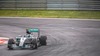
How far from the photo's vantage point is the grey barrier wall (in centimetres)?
4834

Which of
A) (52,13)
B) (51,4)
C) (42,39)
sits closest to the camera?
(42,39)

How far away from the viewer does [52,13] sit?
46.2 m

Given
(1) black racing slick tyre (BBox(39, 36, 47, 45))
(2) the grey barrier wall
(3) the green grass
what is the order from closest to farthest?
(1) black racing slick tyre (BBox(39, 36, 47, 45)) < (3) the green grass < (2) the grey barrier wall

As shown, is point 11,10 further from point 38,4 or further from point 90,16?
point 90,16

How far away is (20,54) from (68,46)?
3921mm

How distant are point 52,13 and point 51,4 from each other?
12.0 ft

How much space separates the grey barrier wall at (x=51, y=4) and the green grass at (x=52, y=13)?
149 centimetres

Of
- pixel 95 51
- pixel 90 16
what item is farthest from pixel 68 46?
pixel 90 16

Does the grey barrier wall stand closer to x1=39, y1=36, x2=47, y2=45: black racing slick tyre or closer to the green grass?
the green grass

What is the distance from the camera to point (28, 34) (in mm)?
20031

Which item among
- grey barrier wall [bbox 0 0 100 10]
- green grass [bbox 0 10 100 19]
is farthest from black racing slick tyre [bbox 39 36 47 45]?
grey barrier wall [bbox 0 0 100 10]

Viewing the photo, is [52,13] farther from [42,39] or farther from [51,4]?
[42,39]

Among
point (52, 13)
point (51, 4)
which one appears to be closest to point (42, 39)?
point (52, 13)

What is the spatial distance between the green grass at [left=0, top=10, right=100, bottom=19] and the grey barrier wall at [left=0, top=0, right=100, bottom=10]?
1.49 m
